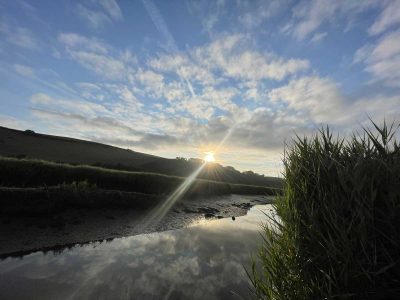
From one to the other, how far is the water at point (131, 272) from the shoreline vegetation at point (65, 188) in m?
3.21

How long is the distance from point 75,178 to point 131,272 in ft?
39.2

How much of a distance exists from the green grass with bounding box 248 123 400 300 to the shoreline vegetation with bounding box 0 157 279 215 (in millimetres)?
1820

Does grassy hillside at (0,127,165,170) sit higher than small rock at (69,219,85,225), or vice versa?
grassy hillside at (0,127,165,170)

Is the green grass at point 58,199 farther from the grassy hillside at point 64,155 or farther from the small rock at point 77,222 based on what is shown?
the grassy hillside at point 64,155

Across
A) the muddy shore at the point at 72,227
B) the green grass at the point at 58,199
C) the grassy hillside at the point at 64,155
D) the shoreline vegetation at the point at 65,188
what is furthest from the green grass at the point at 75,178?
the grassy hillside at the point at 64,155

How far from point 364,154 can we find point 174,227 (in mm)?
10258

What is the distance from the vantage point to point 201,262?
6844 millimetres

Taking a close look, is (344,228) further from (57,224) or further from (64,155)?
(64,155)

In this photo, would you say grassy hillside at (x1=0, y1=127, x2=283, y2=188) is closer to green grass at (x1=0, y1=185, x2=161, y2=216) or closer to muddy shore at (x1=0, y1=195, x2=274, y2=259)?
green grass at (x1=0, y1=185, x2=161, y2=216)

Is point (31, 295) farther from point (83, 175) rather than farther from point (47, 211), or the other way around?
point (83, 175)

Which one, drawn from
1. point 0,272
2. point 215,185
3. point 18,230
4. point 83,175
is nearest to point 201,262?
point 0,272

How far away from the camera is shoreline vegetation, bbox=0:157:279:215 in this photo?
9.11 meters

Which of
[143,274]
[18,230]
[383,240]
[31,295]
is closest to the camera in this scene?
[383,240]

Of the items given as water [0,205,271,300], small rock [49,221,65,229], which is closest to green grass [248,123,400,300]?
water [0,205,271,300]
